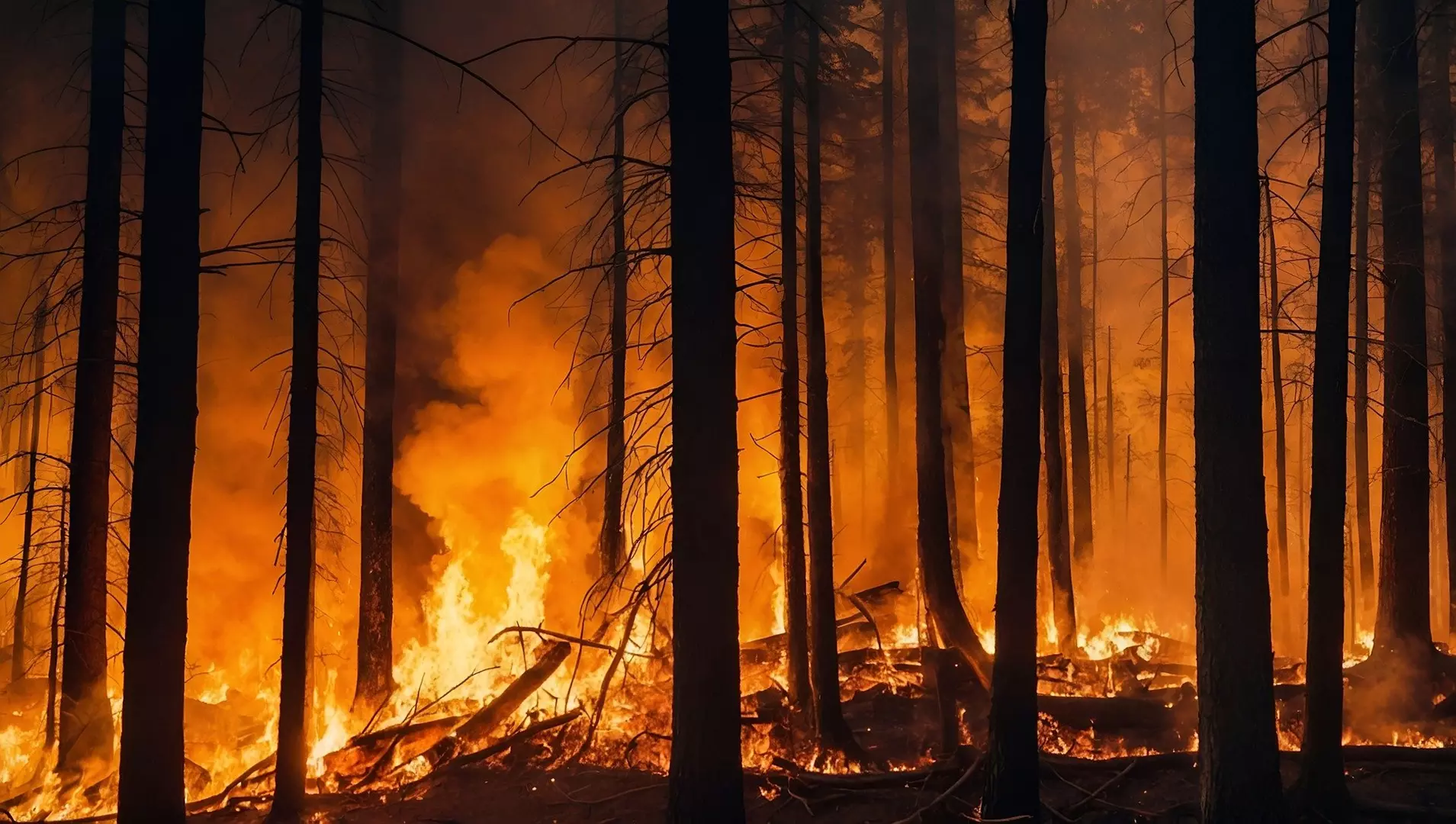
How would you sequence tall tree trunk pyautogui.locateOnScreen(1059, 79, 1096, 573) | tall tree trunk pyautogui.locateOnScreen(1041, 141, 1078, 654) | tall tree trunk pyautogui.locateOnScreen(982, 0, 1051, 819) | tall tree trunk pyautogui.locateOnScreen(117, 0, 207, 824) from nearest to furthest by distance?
tall tree trunk pyautogui.locateOnScreen(117, 0, 207, 824) < tall tree trunk pyautogui.locateOnScreen(982, 0, 1051, 819) < tall tree trunk pyautogui.locateOnScreen(1041, 141, 1078, 654) < tall tree trunk pyautogui.locateOnScreen(1059, 79, 1096, 573)

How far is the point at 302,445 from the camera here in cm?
861

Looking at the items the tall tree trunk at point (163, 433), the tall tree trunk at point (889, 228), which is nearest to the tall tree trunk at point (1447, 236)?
the tall tree trunk at point (889, 228)

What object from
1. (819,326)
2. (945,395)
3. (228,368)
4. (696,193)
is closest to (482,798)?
(819,326)

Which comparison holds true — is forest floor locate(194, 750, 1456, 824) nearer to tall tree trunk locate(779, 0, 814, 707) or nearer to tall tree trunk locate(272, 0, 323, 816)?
tall tree trunk locate(272, 0, 323, 816)

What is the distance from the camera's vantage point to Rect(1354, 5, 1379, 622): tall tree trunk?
1252 cm

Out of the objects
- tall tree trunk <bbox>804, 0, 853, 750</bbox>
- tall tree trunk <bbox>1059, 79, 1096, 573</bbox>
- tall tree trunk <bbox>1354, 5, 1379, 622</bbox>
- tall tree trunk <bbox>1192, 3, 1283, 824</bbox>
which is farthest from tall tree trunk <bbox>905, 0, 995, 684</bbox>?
tall tree trunk <bbox>1354, 5, 1379, 622</bbox>

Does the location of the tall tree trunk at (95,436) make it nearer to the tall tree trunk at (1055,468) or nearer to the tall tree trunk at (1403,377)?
the tall tree trunk at (1055,468)

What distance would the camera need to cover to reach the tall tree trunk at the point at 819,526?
1042cm

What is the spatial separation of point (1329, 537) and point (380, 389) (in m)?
12.5

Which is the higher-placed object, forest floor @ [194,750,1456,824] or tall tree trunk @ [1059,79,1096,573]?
tall tree trunk @ [1059,79,1096,573]

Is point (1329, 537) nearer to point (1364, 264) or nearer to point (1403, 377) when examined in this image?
point (1403, 377)

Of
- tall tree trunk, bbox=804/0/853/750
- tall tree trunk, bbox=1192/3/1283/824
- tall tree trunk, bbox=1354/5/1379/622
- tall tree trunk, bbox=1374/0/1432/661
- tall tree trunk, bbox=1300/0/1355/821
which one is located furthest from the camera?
tall tree trunk, bbox=1354/5/1379/622

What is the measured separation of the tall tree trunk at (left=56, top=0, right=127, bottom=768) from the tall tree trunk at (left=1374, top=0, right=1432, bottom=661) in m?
16.0

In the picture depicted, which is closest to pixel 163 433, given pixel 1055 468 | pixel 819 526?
pixel 819 526
